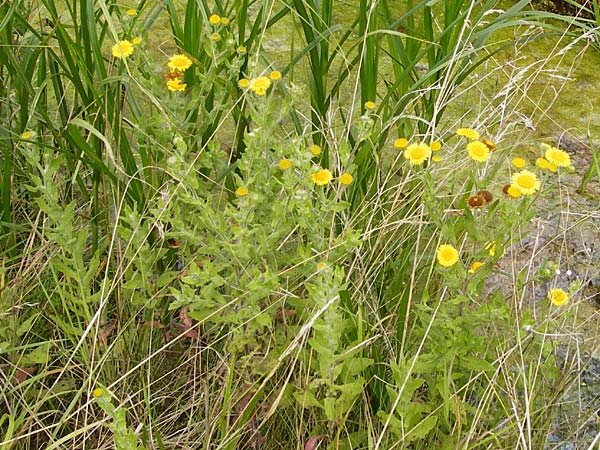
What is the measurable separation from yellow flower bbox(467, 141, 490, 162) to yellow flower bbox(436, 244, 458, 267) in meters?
0.18

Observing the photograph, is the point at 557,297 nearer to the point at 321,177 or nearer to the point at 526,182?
the point at 526,182

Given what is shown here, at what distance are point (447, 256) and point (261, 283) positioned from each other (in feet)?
1.05

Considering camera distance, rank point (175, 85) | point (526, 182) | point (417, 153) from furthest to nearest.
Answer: point (175, 85) → point (417, 153) → point (526, 182)

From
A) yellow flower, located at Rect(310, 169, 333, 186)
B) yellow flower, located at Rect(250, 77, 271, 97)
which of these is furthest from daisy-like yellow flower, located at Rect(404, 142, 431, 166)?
yellow flower, located at Rect(250, 77, 271, 97)

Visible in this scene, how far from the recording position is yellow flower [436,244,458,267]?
1.30 m

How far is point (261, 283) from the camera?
1364 mm

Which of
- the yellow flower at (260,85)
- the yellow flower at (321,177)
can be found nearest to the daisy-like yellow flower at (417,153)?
the yellow flower at (321,177)

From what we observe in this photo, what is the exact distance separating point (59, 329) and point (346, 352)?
665 mm

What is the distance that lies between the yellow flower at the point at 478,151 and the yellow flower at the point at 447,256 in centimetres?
18

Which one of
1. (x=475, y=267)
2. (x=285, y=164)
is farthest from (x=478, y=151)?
(x=285, y=164)

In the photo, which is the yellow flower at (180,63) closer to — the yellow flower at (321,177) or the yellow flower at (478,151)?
the yellow flower at (321,177)

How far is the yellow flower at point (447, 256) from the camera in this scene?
1.30 meters

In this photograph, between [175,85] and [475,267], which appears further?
[175,85]

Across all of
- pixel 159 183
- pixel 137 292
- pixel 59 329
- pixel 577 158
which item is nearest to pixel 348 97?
pixel 577 158
